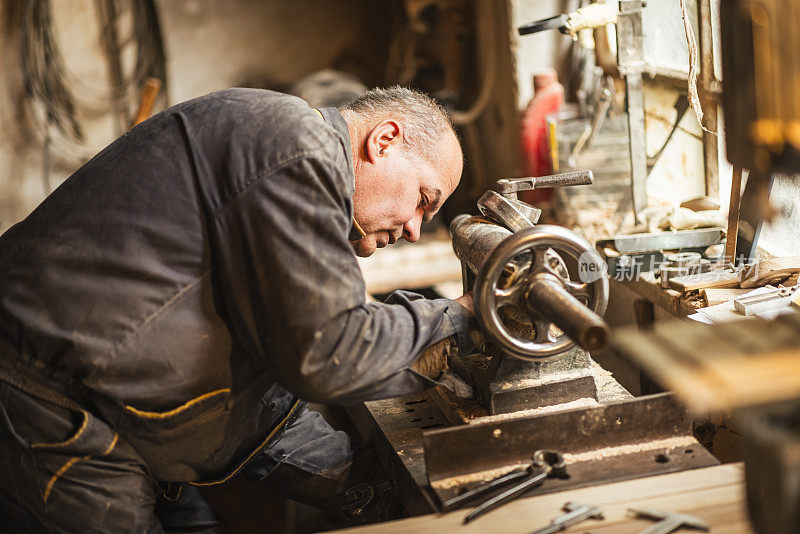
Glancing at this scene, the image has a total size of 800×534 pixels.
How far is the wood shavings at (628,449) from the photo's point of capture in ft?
4.60

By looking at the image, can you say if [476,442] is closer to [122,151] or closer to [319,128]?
[319,128]

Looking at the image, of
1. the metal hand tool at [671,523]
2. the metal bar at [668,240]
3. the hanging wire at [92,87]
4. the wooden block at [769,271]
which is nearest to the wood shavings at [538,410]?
the metal hand tool at [671,523]

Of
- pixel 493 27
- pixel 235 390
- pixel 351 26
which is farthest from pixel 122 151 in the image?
Result: pixel 351 26

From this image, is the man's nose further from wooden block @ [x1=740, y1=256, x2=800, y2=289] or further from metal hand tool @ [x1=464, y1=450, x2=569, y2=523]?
wooden block @ [x1=740, y1=256, x2=800, y2=289]

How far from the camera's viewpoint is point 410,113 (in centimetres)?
173

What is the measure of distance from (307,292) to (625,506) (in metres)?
0.64

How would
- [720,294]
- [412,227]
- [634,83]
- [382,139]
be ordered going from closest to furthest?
[382,139], [412,227], [720,294], [634,83]

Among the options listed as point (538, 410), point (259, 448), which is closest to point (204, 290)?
point (259, 448)

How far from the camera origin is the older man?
1356mm

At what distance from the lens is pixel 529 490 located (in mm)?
1300

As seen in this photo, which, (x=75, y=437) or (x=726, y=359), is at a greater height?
(x=726, y=359)

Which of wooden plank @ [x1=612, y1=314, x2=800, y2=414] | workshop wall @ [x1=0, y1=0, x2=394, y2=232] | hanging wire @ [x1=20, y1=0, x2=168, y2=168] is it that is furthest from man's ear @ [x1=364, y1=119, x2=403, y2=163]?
hanging wire @ [x1=20, y1=0, x2=168, y2=168]

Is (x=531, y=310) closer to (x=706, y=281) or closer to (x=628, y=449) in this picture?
(x=628, y=449)

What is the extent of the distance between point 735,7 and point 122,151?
116 centimetres
